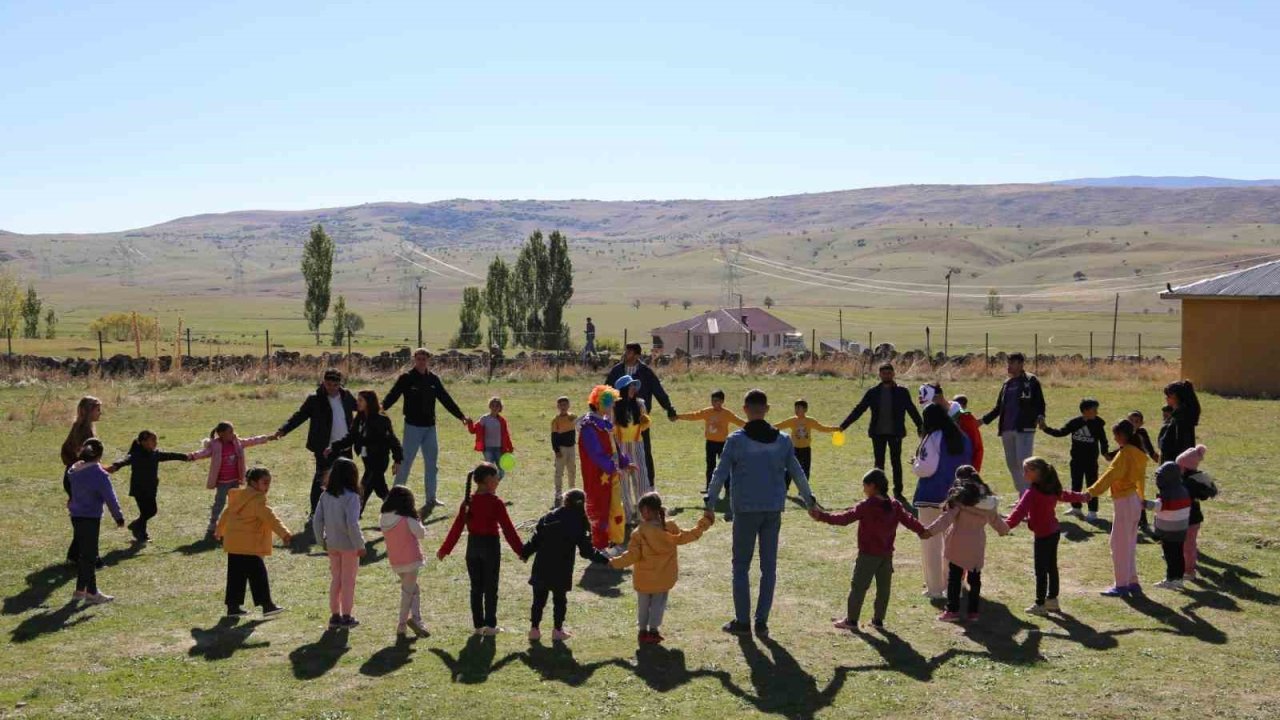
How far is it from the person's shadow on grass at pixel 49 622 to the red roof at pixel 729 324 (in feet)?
173

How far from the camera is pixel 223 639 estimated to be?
9695mm

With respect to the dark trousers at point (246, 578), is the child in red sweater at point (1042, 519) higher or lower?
higher

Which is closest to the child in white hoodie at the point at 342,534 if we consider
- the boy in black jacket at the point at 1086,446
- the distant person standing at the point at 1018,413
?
the distant person standing at the point at 1018,413

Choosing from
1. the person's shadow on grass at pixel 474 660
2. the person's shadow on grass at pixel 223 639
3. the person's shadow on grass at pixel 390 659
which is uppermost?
the person's shadow on grass at pixel 474 660

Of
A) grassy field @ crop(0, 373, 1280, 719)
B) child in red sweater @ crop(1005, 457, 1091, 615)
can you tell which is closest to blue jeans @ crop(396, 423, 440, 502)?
grassy field @ crop(0, 373, 1280, 719)

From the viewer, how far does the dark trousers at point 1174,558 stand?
1121cm

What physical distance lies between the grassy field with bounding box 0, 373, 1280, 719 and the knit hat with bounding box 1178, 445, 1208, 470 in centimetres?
111

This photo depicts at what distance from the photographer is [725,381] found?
114 feet

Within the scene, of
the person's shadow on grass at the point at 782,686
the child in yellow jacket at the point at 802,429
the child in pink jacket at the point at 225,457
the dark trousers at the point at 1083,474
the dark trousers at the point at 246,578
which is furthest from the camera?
the child in yellow jacket at the point at 802,429

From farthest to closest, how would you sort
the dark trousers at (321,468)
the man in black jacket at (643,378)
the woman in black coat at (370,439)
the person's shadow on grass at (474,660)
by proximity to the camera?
the man in black jacket at (643,378) < the woman in black coat at (370,439) < the dark trousers at (321,468) < the person's shadow on grass at (474,660)

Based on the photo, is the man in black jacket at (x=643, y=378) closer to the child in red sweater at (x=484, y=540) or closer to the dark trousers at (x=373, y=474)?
the dark trousers at (x=373, y=474)

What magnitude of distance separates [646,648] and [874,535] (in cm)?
208

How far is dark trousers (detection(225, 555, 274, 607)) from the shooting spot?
10.3 metres

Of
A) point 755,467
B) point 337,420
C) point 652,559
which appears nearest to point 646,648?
point 652,559
